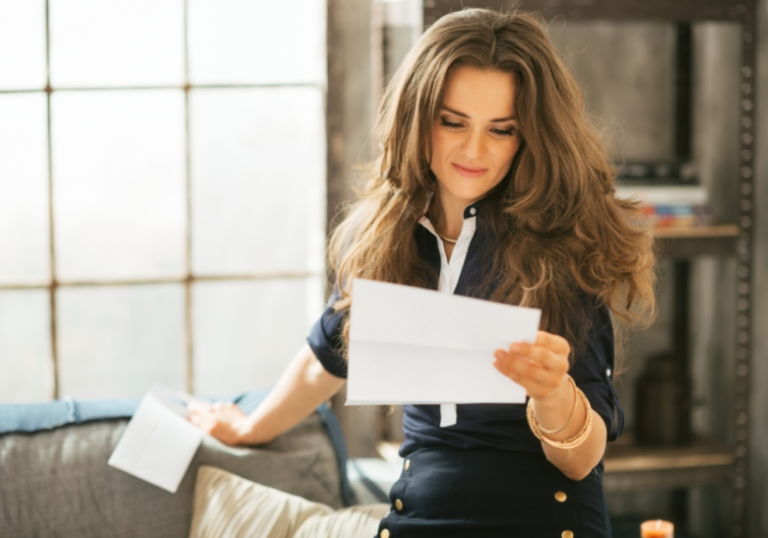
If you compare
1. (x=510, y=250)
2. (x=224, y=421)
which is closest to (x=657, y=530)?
Result: (x=510, y=250)

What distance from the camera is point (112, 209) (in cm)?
217

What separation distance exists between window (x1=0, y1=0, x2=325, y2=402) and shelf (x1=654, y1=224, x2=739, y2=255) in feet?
3.34

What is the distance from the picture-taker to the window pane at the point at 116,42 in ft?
6.87

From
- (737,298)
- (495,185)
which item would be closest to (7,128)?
(495,185)

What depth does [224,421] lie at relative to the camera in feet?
5.28

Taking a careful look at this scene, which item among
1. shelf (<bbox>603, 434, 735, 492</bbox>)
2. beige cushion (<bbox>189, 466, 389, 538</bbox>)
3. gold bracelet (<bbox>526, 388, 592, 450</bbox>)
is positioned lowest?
shelf (<bbox>603, 434, 735, 492</bbox>)

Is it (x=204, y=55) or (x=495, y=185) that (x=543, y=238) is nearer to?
(x=495, y=185)

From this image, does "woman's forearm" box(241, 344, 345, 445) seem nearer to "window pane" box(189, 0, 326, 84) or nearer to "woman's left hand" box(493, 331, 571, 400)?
"woman's left hand" box(493, 331, 571, 400)

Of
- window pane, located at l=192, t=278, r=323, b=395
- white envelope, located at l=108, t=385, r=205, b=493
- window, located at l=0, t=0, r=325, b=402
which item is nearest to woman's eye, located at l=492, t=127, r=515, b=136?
white envelope, located at l=108, t=385, r=205, b=493

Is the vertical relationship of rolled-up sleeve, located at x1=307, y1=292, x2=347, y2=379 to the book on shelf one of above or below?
below

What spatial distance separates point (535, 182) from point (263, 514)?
2.82 feet

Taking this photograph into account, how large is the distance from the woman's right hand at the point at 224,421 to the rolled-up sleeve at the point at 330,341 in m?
0.28

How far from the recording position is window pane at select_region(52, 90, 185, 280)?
2.12 metres

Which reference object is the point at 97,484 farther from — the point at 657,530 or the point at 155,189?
the point at 657,530
